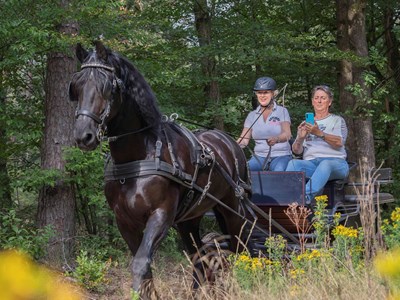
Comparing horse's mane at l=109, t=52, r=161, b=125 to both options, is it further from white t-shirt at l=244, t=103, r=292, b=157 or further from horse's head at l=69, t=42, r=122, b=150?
white t-shirt at l=244, t=103, r=292, b=157

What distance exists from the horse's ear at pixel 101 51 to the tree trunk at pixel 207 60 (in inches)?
274

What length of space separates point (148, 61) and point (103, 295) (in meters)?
4.27

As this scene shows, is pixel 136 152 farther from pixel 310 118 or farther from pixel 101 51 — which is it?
pixel 310 118

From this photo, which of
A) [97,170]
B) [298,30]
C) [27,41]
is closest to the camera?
[27,41]

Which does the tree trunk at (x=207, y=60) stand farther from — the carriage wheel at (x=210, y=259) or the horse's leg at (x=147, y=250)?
the horse's leg at (x=147, y=250)

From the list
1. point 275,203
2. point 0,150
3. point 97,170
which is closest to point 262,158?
point 275,203

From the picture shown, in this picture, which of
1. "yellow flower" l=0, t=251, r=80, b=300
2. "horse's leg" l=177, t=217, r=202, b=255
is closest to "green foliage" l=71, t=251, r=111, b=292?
"horse's leg" l=177, t=217, r=202, b=255

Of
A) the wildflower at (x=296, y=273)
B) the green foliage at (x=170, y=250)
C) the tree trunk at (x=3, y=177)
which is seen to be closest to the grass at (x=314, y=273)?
the wildflower at (x=296, y=273)

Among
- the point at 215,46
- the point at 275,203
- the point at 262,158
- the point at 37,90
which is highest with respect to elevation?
the point at 215,46

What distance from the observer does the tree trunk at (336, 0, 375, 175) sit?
11844mm

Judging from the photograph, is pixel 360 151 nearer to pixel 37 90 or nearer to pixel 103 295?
pixel 37 90

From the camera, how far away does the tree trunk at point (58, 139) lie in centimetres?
797

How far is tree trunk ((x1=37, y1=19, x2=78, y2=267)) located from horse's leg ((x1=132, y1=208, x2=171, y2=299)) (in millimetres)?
4099

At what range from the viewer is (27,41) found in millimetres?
6770
